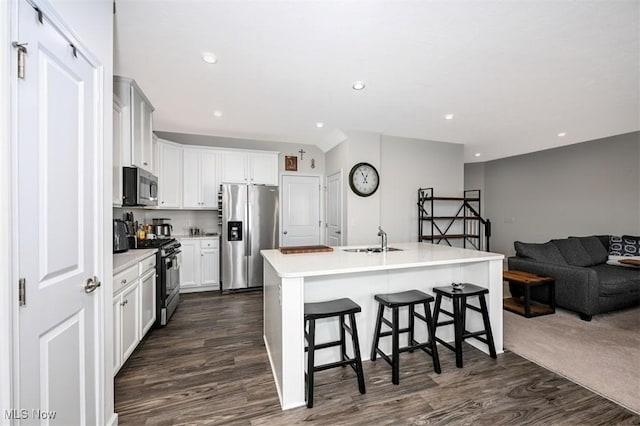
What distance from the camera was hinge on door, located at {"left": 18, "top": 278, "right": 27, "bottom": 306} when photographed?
3.06ft

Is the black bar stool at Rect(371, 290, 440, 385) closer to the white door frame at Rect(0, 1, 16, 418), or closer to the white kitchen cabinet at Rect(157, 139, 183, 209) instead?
the white door frame at Rect(0, 1, 16, 418)

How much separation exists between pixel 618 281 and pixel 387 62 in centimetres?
380

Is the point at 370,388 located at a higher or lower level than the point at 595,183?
lower

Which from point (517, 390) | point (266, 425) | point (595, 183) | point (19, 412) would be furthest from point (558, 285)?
point (19, 412)

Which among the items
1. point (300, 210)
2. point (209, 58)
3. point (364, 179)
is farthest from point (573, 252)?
point (209, 58)

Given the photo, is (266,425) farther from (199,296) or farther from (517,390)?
(199,296)

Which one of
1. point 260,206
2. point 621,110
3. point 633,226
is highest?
point 621,110

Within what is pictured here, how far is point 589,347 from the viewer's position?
2.51m

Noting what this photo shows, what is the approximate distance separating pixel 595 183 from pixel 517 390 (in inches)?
212

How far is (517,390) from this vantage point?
1.92m

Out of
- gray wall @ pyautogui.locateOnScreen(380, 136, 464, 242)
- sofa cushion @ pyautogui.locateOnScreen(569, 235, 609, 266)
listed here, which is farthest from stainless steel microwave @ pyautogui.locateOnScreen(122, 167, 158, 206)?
sofa cushion @ pyautogui.locateOnScreen(569, 235, 609, 266)

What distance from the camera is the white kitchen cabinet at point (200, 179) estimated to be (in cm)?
439

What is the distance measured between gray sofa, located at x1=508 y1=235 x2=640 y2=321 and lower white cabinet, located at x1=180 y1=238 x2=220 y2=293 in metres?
4.46

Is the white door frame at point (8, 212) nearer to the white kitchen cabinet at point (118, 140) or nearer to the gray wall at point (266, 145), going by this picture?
the white kitchen cabinet at point (118, 140)
